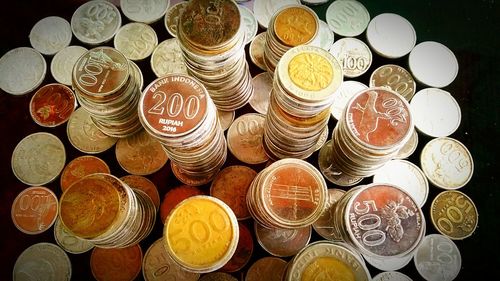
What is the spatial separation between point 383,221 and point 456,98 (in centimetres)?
217

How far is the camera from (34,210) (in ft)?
12.1

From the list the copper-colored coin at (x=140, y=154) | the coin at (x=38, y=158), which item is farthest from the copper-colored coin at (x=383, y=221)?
the coin at (x=38, y=158)

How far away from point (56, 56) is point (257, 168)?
2.67 m

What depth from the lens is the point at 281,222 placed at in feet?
9.23

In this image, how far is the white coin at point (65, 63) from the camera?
4055 millimetres

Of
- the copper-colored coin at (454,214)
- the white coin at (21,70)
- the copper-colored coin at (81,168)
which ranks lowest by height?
the copper-colored coin at (454,214)

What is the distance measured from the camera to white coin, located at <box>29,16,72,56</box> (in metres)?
4.17

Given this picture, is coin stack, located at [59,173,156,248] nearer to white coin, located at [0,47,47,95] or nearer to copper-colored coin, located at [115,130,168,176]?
copper-colored coin, located at [115,130,168,176]

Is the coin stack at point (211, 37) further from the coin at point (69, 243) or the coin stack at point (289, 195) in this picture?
the coin at point (69, 243)

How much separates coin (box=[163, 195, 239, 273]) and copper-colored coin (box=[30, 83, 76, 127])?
2.06 meters

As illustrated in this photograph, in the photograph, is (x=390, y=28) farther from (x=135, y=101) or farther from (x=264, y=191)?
(x=135, y=101)

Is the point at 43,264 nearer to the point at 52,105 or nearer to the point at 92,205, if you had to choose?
the point at 92,205

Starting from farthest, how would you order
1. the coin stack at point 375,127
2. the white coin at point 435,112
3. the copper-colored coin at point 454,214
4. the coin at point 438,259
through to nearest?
the white coin at point 435,112, the copper-colored coin at point 454,214, the coin at point 438,259, the coin stack at point 375,127

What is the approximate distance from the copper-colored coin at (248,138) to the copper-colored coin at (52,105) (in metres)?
1.84
